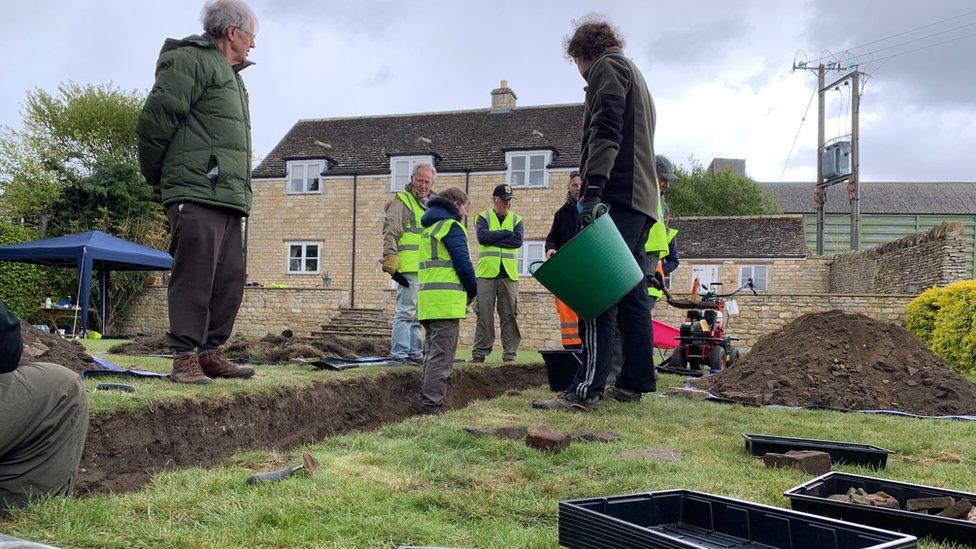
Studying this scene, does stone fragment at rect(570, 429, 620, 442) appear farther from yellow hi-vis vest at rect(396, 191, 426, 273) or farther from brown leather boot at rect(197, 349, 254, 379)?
yellow hi-vis vest at rect(396, 191, 426, 273)

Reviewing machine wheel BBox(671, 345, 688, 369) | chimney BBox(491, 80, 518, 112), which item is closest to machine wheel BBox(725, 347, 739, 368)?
machine wheel BBox(671, 345, 688, 369)

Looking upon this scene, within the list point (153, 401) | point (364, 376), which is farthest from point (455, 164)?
point (153, 401)

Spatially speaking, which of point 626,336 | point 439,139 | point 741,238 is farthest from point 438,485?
point 741,238

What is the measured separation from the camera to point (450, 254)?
5.33 m

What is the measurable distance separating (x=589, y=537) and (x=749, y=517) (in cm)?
51

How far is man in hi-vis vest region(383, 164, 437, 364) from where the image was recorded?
24.4 ft

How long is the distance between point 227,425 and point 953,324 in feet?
37.8

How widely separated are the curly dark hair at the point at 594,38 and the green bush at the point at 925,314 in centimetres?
1045

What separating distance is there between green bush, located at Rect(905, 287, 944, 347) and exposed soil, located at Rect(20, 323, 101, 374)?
12.9 metres

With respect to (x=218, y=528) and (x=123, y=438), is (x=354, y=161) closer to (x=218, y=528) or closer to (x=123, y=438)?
(x=123, y=438)

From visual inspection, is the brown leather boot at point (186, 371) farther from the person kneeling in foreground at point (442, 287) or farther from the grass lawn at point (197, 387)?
the person kneeling in foreground at point (442, 287)

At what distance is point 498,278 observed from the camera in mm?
8914

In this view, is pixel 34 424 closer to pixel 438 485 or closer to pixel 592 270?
pixel 438 485

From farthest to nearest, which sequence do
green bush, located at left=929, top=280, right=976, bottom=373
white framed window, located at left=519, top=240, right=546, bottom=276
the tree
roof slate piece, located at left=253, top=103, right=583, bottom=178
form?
the tree < roof slate piece, located at left=253, top=103, right=583, bottom=178 < white framed window, located at left=519, top=240, right=546, bottom=276 < green bush, located at left=929, top=280, right=976, bottom=373
